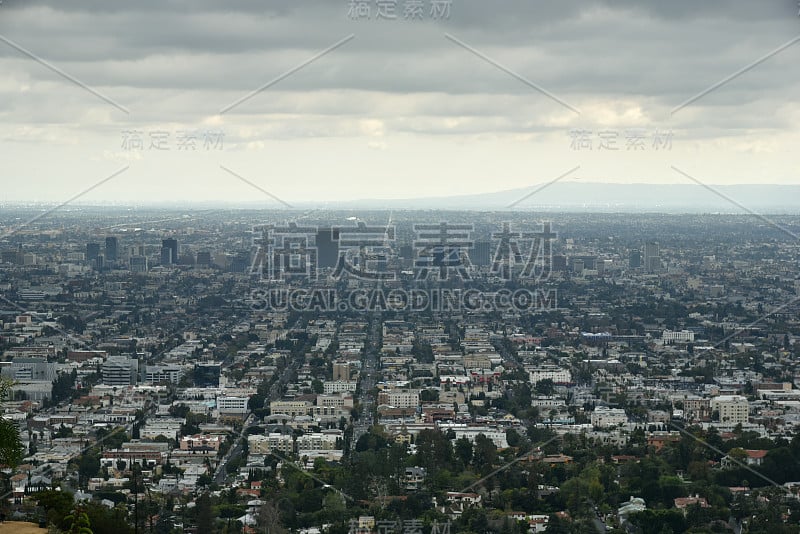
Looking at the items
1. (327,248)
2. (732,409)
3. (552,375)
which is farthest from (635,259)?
(732,409)

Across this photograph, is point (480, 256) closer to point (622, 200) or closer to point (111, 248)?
point (111, 248)

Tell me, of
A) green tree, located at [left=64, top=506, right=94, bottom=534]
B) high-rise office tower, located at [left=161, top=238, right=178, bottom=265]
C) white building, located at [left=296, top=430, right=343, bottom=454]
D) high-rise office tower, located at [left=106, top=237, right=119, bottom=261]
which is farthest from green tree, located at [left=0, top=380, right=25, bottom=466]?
high-rise office tower, located at [left=106, top=237, right=119, bottom=261]

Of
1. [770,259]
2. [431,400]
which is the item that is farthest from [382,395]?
[770,259]

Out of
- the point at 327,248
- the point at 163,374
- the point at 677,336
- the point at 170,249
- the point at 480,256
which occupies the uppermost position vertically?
the point at 327,248

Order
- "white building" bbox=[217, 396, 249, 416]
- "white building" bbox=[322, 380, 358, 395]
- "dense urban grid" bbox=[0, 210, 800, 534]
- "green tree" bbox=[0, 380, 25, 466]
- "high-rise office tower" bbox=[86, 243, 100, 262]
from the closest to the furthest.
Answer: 1. "green tree" bbox=[0, 380, 25, 466]
2. "dense urban grid" bbox=[0, 210, 800, 534]
3. "white building" bbox=[217, 396, 249, 416]
4. "white building" bbox=[322, 380, 358, 395]
5. "high-rise office tower" bbox=[86, 243, 100, 262]

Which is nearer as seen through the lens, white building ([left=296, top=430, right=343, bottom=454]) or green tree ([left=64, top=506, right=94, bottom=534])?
green tree ([left=64, top=506, right=94, bottom=534])

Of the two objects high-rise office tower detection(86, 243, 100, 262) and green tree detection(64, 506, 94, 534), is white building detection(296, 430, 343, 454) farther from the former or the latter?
high-rise office tower detection(86, 243, 100, 262)

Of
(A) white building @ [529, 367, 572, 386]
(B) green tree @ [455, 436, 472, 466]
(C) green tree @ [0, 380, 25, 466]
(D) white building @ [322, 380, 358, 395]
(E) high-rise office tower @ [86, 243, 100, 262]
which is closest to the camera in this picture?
(C) green tree @ [0, 380, 25, 466]
